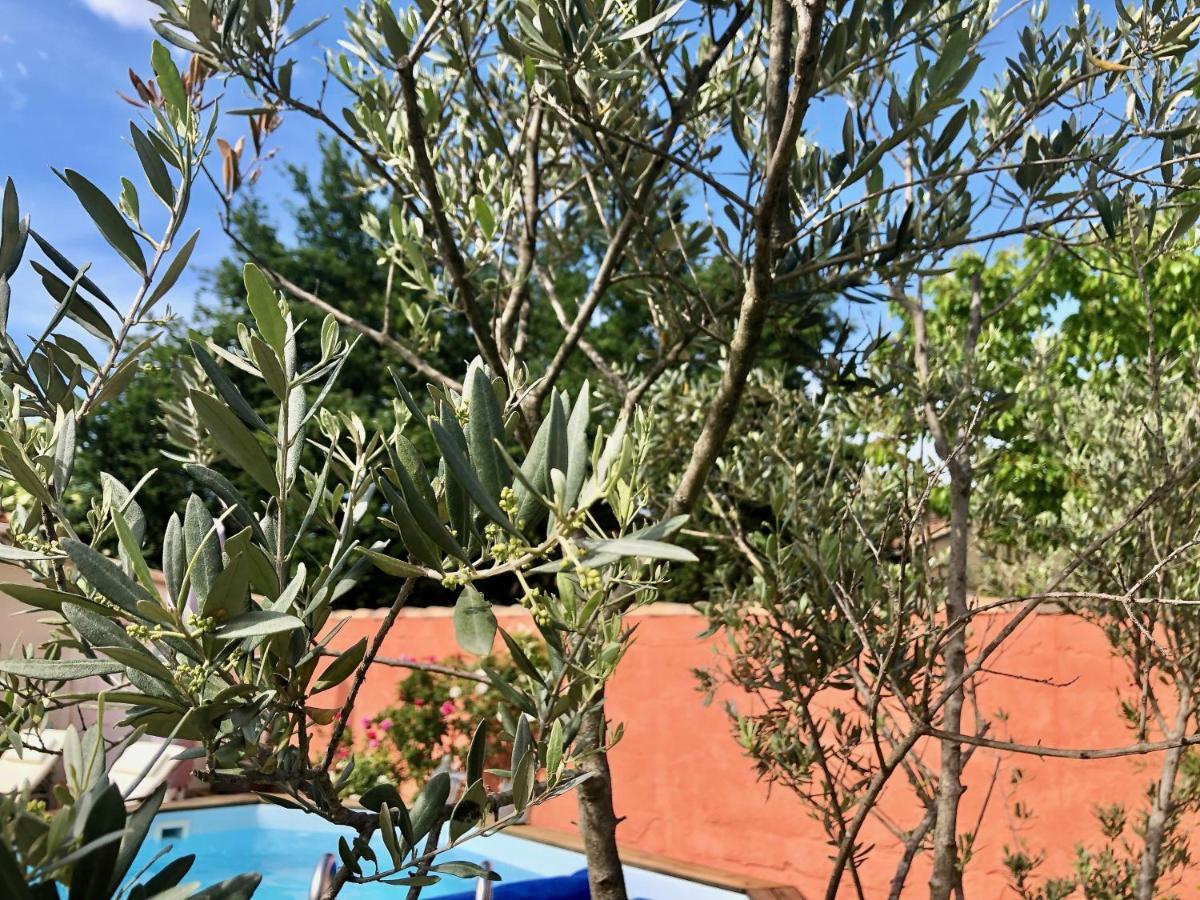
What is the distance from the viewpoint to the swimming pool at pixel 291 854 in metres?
5.20

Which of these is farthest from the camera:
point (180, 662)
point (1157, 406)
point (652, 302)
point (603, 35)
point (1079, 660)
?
point (1079, 660)

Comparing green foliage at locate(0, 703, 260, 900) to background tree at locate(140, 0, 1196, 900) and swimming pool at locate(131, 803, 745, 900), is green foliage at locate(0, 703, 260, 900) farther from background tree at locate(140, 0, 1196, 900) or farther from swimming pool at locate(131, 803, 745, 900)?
swimming pool at locate(131, 803, 745, 900)

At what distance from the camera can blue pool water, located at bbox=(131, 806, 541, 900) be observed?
23.9ft

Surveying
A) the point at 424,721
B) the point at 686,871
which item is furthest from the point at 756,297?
the point at 424,721

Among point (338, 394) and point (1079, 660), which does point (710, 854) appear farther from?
point (338, 394)

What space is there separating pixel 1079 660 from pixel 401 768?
580 centimetres

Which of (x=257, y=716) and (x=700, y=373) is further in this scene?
(x=700, y=373)

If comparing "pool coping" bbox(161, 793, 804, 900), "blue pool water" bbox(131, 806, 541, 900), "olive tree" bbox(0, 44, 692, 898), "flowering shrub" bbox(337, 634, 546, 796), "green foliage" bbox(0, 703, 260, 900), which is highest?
"olive tree" bbox(0, 44, 692, 898)

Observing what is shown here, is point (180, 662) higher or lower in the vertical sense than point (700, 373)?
lower

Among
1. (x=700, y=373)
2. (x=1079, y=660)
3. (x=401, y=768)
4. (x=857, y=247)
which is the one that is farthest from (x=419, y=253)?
(x=401, y=768)

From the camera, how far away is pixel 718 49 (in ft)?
7.42

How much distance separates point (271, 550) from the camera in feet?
3.10

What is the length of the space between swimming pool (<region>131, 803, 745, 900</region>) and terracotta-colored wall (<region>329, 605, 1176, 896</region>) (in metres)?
0.69

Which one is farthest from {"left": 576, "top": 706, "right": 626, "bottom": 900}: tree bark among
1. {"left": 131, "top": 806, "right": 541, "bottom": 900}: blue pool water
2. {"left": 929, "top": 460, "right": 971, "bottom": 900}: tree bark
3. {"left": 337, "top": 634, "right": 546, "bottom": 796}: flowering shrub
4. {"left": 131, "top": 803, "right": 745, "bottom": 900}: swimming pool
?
{"left": 337, "top": 634, "right": 546, "bottom": 796}: flowering shrub
